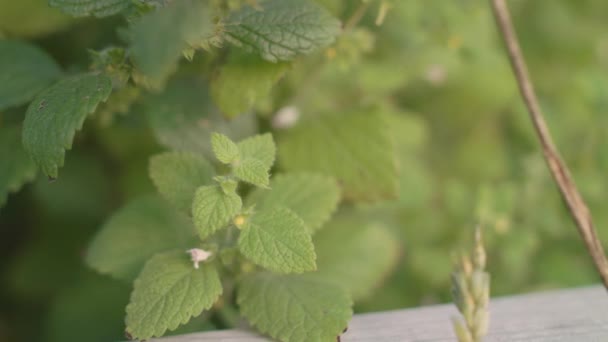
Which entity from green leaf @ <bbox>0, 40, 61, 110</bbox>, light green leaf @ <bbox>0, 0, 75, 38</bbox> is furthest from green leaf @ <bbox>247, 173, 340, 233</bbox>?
light green leaf @ <bbox>0, 0, 75, 38</bbox>

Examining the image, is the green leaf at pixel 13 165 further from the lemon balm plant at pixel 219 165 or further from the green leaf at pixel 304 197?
the green leaf at pixel 304 197

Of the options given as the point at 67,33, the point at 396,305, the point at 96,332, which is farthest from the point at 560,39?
the point at 96,332

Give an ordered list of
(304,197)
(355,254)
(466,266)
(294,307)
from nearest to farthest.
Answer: (466,266) → (294,307) → (304,197) → (355,254)

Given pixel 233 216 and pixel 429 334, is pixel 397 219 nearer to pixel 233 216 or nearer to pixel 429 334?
pixel 429 334

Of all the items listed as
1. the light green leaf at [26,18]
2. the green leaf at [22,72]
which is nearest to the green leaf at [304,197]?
the green leaf at [22,72]

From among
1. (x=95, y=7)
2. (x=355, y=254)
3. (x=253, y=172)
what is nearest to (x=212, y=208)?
(x=253, y=172)

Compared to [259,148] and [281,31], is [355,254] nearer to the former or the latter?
[259,148]

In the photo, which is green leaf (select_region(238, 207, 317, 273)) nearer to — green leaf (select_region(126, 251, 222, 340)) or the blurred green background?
green leaf (select_region(126, 251, 222, 340))
